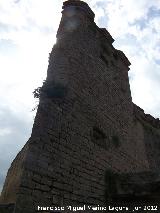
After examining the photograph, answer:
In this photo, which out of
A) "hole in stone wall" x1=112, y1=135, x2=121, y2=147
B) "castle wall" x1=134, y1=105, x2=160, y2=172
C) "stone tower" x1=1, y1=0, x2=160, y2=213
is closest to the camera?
"stone tower" x1=1, y1=0, x2=160, y2=213

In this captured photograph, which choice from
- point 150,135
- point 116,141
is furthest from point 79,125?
point 150,135

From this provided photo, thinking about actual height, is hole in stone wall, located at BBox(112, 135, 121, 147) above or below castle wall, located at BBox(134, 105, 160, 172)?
below

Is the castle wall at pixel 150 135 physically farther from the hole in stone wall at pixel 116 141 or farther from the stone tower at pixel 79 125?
the hole in stone wall at pixel 116 141

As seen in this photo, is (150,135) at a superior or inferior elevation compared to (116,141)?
superior

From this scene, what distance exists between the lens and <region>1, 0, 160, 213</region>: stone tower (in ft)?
12.6

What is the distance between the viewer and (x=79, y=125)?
16.2 feet

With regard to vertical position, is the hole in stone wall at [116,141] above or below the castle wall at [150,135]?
below

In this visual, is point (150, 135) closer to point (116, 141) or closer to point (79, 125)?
point (116, 141)

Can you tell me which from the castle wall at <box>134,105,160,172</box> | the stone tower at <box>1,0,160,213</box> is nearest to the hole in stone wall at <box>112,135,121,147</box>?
the stone tower at <box>1,0,160,213</box>

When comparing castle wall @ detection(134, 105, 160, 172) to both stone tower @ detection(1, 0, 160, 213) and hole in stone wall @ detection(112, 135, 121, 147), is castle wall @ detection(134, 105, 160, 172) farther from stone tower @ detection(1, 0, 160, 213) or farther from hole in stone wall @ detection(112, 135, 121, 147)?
hole in stone wall @ detection(112, 135, 121, 147)

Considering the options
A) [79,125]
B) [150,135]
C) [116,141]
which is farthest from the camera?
[150,135]

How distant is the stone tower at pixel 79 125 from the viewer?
3.83 metres

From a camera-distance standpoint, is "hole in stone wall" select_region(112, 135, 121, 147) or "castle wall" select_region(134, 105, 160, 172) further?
"castle wall" select_region(134, 105, 160, 172)

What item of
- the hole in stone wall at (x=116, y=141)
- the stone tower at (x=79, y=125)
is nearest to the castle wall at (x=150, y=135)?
the stone tower at (x=79, y=125)
